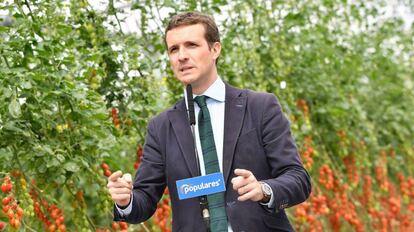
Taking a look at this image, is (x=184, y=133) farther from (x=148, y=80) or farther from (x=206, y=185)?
(x=148, y=80)

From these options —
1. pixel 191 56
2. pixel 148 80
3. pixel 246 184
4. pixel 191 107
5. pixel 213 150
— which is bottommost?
pixel 246 184

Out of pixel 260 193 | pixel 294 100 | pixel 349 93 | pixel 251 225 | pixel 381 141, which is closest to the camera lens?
pixel 260 193

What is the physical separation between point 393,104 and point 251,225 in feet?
12.0

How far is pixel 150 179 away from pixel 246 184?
41 cm

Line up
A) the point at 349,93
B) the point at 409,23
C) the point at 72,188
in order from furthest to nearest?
the point at 409,23 → the point at 349,93 → the point at 72,188

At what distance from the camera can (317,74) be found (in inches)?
174

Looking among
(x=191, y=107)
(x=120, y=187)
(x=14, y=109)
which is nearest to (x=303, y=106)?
(x=14, y=109)

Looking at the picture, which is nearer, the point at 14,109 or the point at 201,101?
the point at 201,101

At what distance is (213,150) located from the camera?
1.83 meters

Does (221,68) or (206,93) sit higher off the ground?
(221,68)

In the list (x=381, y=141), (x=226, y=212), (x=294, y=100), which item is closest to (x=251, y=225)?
(x=226, y=212)

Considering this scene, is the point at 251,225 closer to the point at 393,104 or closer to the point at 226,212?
the point at 226,212

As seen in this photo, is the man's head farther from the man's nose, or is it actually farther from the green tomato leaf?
the green tomato leaf

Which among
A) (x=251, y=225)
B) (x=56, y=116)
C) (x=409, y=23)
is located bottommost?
(x=251, y=225)
